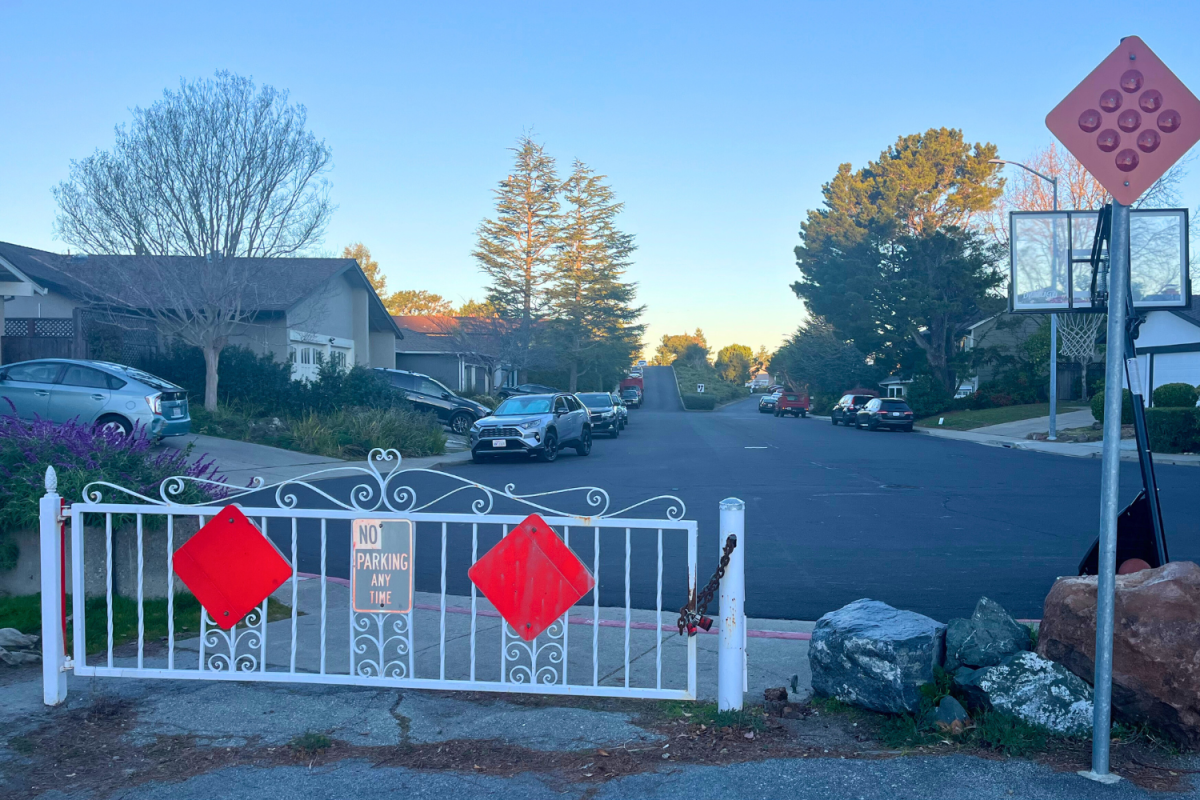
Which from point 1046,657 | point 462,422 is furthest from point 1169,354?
point 1046,657

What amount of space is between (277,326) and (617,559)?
20.2m

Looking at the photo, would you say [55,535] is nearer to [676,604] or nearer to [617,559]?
[676,604]

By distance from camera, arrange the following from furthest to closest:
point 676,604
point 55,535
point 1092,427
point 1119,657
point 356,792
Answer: point 1092,427 → point 676,604 → point 55,535 → point 1119,657 → point 356,792

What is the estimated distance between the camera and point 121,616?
6.43m

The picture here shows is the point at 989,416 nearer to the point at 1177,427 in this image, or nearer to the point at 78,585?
the point at 1177,427

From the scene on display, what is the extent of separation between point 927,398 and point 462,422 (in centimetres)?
2518

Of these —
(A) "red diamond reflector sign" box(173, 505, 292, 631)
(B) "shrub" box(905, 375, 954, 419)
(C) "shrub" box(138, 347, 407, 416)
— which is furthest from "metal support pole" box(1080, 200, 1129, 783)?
(B) "shrub" box(905, 375, 954, 419)

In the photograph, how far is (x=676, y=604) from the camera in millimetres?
7414

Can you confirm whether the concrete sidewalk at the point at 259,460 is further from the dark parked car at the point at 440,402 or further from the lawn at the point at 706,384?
the lawn at the point at 706,384

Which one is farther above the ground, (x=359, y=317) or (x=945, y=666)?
(x=359, y=317)

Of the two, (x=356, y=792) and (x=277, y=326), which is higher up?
(x=277, y=326)

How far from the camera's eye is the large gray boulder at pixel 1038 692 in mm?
4297

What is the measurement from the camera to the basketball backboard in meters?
5.40

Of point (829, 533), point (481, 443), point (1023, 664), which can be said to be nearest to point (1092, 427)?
point (481, 443)
